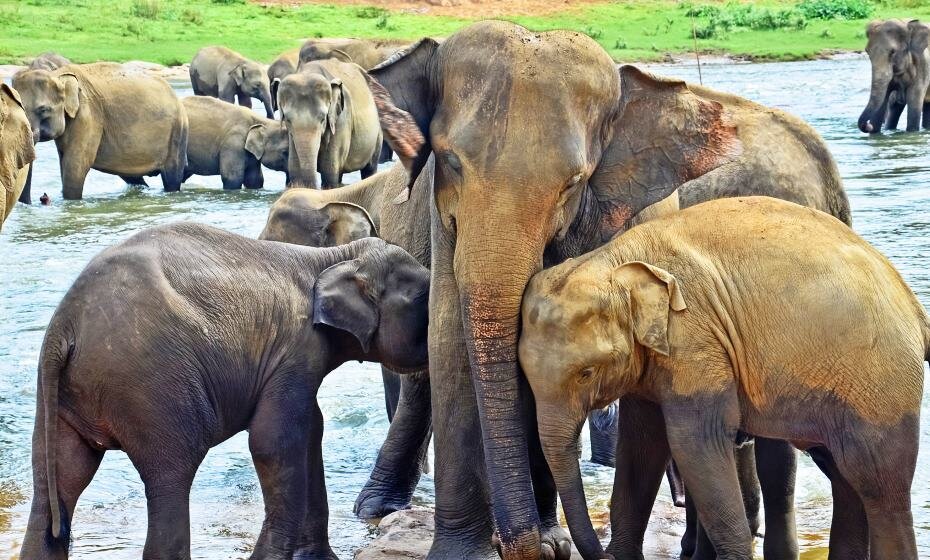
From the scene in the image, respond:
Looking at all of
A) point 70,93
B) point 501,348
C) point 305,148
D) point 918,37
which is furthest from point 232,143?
point 501,348

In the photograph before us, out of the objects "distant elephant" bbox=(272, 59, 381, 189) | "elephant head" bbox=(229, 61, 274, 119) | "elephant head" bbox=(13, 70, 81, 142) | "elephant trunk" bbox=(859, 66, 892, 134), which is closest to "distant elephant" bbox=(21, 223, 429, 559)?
"distant elephant" bbox=(272, 59, 381, 189)

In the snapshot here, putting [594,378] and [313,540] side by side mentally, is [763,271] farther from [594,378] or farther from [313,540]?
[313,540]

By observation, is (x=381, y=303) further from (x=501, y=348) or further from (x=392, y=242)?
(x=501, y=348)

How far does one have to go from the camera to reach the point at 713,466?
→ 456 centimetres

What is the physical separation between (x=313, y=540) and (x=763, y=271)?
184 centimetres

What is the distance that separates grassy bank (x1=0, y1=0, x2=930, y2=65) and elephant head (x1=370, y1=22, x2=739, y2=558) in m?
29.0

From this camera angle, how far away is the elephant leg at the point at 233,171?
18.8 meters

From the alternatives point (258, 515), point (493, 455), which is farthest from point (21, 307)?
point (493, 455)

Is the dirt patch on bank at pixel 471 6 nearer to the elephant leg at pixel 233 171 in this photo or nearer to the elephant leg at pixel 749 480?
the elephant leg at pixel 233 171

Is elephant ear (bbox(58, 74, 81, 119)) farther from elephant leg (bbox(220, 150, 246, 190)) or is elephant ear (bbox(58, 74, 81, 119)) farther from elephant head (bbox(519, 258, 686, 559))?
elephant head (bbox(519, 258, 686, 559))

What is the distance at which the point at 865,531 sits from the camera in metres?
5.05

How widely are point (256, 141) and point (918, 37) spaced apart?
34.3 ft

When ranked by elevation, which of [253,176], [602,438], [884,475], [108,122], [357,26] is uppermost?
[884,475]

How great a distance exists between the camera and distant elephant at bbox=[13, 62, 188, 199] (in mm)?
17250
